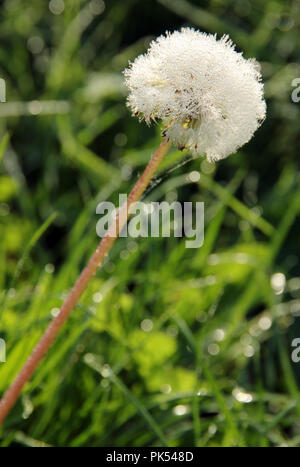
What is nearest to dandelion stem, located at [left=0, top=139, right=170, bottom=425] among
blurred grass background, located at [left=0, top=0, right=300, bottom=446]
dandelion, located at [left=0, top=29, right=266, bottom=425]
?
dandelion, located at [left=0, top=29, right=266, bottom=425]

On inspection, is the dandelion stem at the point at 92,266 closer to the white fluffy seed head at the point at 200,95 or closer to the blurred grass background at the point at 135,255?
the white fluffy seed head at the point at 200,95

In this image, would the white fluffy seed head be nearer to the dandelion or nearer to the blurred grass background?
the dandelion

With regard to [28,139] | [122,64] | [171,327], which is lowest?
[171,327]

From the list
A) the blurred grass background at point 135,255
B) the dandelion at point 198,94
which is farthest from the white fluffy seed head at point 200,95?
the blurred grass background at point 135,255

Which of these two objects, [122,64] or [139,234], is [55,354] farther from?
[122,64]
